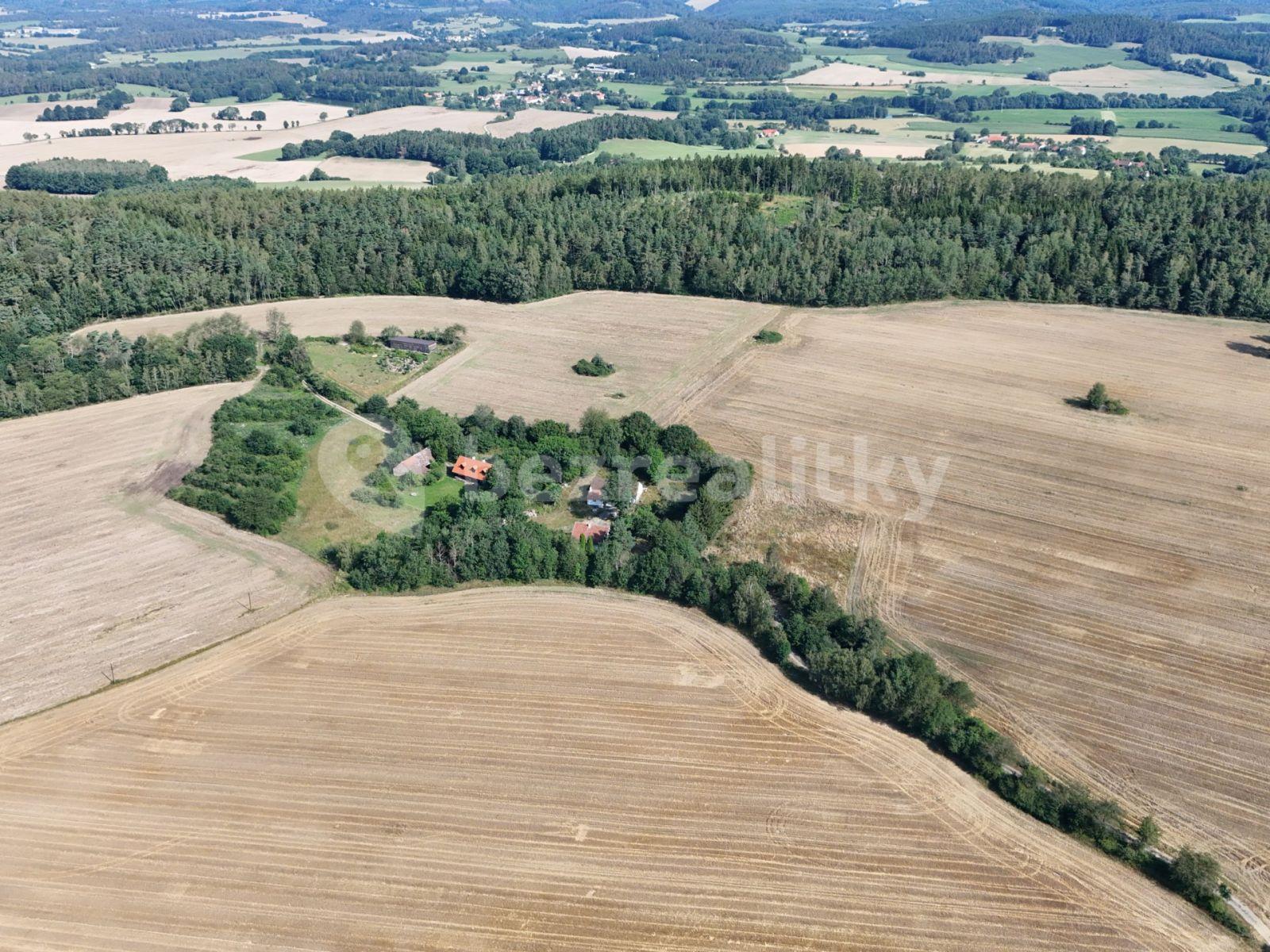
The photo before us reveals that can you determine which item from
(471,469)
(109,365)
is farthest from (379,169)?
(471,469)

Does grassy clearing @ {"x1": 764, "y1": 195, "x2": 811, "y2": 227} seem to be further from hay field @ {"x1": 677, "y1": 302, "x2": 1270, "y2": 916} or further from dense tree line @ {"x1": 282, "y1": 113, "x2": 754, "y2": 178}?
dense tree line @ {"x1": 282, "y1": 113, "x2": 754, "y2": 178}

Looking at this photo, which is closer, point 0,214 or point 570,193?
point 0,214

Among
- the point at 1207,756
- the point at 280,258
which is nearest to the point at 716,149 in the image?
the point at 280,258

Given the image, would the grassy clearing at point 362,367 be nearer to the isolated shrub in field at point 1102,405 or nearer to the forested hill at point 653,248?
the forested hill at point 653,248

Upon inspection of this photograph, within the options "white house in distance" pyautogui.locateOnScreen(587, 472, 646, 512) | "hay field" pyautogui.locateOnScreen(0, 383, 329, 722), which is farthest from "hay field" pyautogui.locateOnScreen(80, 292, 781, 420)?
"hay field" pyautogui.locateOnScreen(0, 383, 329, 722)

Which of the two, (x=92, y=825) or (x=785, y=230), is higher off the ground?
(x=785, y=230)

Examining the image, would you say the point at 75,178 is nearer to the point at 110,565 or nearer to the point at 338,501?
the point at 338,501

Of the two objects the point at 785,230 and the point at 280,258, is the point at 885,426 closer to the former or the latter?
the point at 785,230

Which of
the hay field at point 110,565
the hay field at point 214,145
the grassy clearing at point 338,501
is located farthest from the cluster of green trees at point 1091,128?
the hay field at point 110,565
